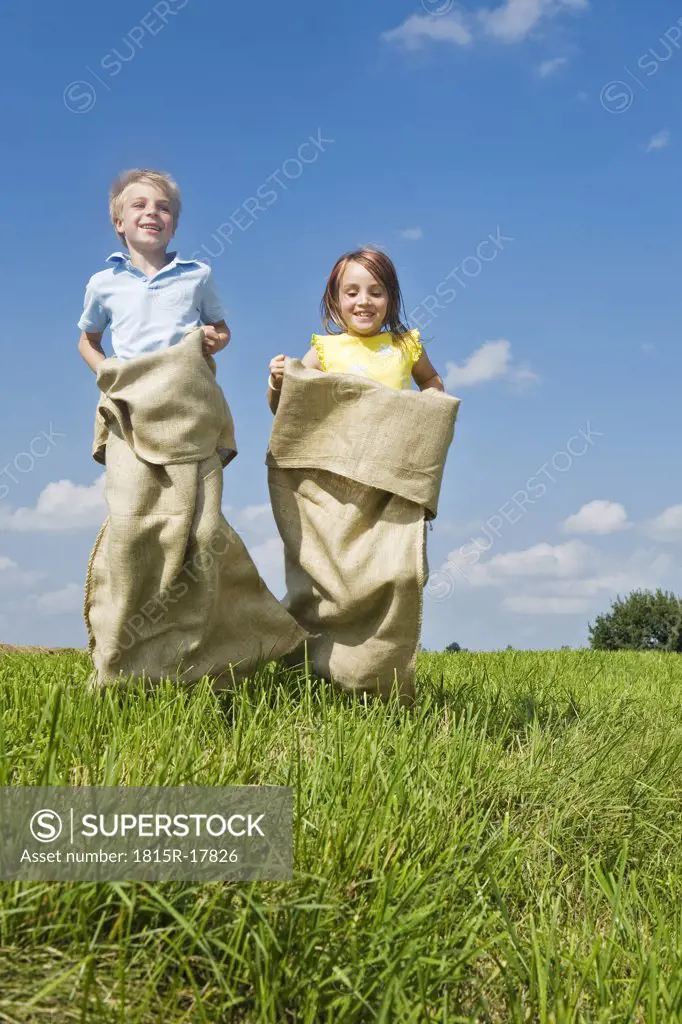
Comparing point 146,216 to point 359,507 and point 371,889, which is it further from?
point 371,889

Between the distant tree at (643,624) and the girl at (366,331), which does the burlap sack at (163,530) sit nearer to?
the girl at (366,331)

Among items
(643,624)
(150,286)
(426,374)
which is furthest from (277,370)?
(643,624)

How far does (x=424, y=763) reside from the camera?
268cm

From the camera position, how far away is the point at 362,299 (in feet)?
12.6

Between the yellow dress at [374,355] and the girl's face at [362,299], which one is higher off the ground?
the girl's face at [362,299]

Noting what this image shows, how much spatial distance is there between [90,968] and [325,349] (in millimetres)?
2830

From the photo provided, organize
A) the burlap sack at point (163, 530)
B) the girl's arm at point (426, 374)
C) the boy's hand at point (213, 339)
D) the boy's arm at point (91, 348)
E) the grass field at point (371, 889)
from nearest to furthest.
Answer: the grass field at point (371, 889)
the burlap sack at point (163, 530)
the boy's hand at point (213, 339)
the boy's arm at point (91, 348)
the girl's arm at point (426, 374)

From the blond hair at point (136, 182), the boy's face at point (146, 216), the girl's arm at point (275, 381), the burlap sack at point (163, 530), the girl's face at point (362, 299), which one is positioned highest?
the blond hair at point (136, 182)

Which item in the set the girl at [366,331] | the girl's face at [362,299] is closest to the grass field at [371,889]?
the girl at [366,331]

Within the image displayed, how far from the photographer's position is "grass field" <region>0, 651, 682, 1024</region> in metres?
1.65

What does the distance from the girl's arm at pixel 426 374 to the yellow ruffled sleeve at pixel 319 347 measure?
1.30ft

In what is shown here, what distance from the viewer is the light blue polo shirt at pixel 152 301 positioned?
354cm

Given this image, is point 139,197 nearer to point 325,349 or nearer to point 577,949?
point 325,349

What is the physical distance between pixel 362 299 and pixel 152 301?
0.84 metres
